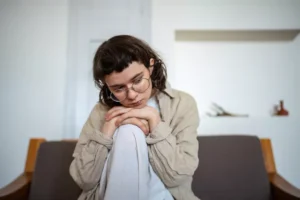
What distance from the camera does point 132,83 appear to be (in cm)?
66

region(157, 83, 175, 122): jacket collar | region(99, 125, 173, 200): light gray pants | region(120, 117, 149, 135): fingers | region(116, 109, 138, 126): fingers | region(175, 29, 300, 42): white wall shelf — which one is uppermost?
region(175, 29, 300, 42): white wall shelf

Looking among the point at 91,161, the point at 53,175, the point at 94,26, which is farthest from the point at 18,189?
the point at 94,26

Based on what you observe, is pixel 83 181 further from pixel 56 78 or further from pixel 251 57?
pixel 251 57

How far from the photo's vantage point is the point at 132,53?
64cm

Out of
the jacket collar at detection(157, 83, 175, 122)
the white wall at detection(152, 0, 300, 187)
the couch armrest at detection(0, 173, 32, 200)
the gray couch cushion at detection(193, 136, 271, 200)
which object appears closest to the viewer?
the jacket collar at detection(157, 83, 175, 122)

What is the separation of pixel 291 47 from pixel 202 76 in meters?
0.68

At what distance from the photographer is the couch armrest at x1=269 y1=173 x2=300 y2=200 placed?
33.0 inches

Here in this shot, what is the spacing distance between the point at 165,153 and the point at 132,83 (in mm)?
212

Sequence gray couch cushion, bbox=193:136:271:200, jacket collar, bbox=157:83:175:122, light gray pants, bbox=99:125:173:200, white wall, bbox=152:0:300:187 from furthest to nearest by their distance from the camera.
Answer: white wall, bbox=152:0:300:187
gray couch cushion, bbox=193:136:271:200
jacket collar, bbox=157:83:175:122
light gray pants, bbox=99:125:173:200

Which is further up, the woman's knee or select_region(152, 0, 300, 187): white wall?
select_region(152, 0, 300, 187): white wall

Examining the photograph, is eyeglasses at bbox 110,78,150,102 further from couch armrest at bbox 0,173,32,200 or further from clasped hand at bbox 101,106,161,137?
couch armrest at bbox 0,173,32,200

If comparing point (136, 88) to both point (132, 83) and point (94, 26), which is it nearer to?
point (132, 83)

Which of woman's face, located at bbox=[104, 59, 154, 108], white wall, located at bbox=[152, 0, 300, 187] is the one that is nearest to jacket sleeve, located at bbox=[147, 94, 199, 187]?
woman's face, located at bbox=[104, 59, 154, 108]

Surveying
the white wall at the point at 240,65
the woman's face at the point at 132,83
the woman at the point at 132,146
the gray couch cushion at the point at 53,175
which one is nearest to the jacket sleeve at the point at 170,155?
the woman at the point at 132,146
